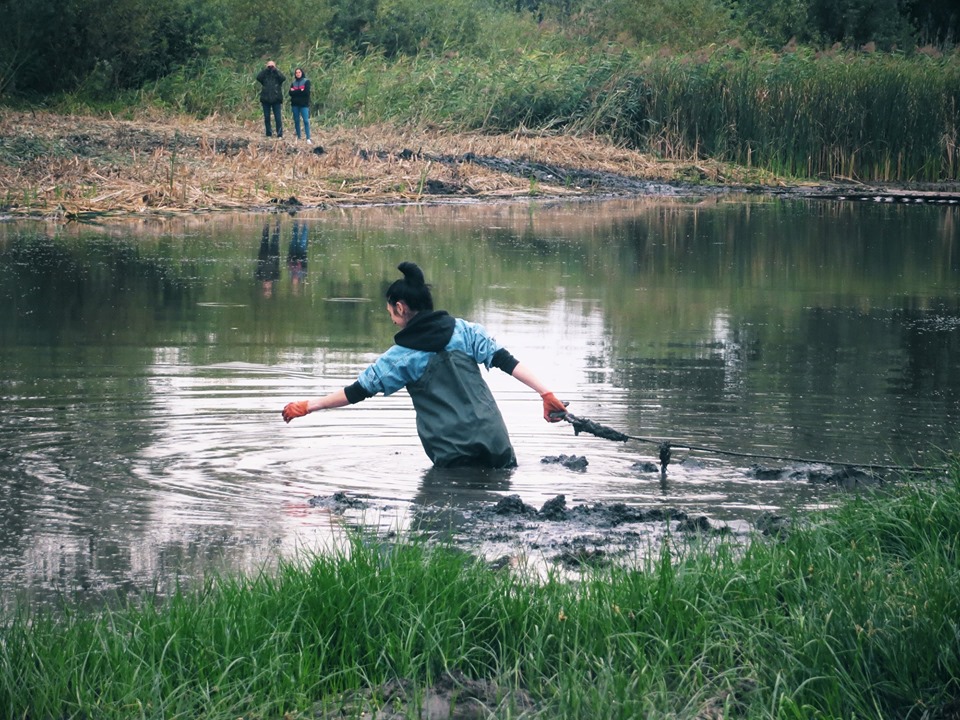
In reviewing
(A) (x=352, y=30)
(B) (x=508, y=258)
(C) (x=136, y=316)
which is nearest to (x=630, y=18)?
(A) (x=352, y=30)

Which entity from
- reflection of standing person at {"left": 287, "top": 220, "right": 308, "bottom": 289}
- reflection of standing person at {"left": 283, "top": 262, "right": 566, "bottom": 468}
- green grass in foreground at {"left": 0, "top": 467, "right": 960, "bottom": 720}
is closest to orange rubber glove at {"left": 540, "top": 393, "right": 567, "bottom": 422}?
reflection of standing person at {"left": 283, "top": 262, "right": 566, "bottom": 468}

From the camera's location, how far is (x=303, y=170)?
Answer: 27.6 metres

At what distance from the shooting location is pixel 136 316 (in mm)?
13547

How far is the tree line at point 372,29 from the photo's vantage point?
39.0m

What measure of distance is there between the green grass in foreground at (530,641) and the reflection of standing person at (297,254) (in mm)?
11001

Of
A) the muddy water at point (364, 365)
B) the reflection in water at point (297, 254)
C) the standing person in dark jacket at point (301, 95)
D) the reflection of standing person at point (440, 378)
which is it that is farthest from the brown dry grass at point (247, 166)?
the reflection of standing person at point (440, 378)

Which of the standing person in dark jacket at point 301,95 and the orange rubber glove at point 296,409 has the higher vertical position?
the standing person in dark jacket at point 301,95

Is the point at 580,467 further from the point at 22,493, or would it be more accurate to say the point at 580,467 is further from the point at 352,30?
the point at 352,30

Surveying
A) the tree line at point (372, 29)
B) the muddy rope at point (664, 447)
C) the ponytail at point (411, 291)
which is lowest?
the muddy rope at point (664, 447)

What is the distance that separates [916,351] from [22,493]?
317 inches

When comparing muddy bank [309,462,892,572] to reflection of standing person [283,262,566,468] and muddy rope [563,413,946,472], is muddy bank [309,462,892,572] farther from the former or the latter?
reflection of standing person [283,262,566,468]

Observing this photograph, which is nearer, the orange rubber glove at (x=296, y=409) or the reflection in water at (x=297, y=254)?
the orange rubber glove at (x=296, y=409)

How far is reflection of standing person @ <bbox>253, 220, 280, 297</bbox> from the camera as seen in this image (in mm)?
16094

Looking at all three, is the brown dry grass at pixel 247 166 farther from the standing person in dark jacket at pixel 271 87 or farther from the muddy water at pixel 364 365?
the muddy water at pixel 364 365
